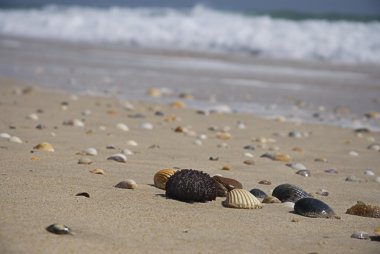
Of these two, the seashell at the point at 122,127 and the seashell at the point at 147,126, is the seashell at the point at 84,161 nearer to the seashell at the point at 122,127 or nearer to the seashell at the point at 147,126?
the seashell at the point at 122,127

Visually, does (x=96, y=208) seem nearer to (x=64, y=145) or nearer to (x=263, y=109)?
(x=64, y=145)

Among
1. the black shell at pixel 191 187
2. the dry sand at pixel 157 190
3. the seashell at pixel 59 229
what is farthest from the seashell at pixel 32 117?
the seashell at pixel 59 229

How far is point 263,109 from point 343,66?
694 cm

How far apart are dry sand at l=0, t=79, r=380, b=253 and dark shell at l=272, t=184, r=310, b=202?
0.14 metres

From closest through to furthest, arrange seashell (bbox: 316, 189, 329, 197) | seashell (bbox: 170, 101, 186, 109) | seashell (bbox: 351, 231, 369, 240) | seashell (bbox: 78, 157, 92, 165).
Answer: seashell (bbox: 351, 231, 369, 240) → seashell (bbox: 316, 189, 329, 197) → seashell (bbox: 78, 157, 92, 165) → seashell (bbox: 170, 101, 186, 109)

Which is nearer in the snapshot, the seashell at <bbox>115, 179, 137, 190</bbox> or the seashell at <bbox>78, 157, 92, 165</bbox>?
the seashell at <bbox>115, 179, 137, 190</bbox>

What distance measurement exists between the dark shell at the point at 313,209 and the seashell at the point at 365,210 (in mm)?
159

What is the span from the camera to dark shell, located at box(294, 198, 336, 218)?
3.06m

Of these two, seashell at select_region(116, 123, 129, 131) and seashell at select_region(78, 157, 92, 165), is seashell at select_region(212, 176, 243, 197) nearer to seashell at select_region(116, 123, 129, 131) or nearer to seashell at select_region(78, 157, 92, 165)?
seashell at select_region(78, 157, 92, 165)

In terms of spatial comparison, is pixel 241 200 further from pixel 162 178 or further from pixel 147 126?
pixel 147 126

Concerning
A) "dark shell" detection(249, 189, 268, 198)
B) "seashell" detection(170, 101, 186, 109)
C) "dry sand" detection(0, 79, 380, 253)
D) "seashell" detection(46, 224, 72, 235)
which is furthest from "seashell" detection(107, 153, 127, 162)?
"seashell" detection(170, 101, 186, 109)

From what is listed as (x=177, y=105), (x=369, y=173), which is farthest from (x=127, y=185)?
(x=177, y=105)

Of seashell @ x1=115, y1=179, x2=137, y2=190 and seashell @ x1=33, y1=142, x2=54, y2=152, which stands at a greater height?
seashell @ x1=115, y1=179, x2=137, y2=190

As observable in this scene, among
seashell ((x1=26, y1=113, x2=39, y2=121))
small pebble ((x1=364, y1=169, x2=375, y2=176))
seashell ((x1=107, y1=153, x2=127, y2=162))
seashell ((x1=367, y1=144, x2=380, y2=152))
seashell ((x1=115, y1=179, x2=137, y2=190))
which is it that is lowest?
seashell ((x1=26, y1=113, x2=39, y2=121))
